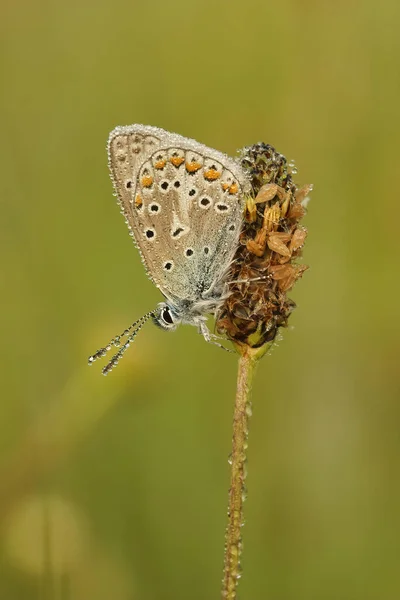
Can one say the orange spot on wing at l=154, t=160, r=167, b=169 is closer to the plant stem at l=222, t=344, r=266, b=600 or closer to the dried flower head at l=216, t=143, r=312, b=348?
the dried flower head at l=216, t=143, r=312, b=348

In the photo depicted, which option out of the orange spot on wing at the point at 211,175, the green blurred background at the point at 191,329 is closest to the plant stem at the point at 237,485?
the orange spot on wing at the point at 211,175

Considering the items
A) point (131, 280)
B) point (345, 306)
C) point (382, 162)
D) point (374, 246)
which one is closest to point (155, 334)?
point (131, 280)

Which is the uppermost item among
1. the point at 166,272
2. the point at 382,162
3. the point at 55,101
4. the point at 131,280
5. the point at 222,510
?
the point at 55,101

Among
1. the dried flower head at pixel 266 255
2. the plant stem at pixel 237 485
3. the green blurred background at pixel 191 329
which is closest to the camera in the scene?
the plant stem at pixel 237 485

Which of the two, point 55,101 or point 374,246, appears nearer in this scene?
point 374,246

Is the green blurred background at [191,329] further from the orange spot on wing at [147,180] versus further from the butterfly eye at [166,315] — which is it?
the orange spot on wing at [147,180]

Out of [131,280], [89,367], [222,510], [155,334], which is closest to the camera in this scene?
[89,367]

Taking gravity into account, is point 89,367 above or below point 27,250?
below

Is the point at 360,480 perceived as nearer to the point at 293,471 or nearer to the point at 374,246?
the point at 293,471
